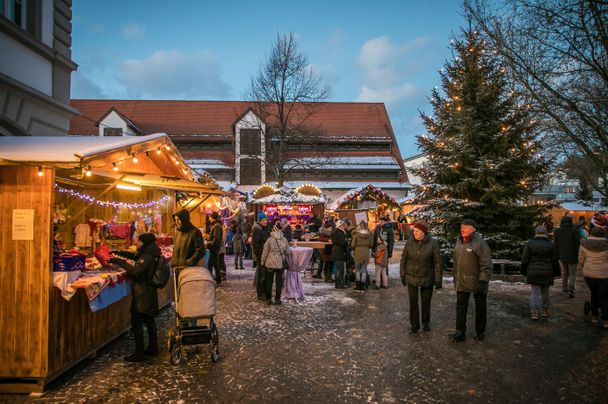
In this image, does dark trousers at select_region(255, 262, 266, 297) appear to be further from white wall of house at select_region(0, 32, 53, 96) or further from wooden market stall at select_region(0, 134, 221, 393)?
white wall of house at select_region(0, 32, 53, 96)

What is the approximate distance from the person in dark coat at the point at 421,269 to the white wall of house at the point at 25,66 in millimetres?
9079

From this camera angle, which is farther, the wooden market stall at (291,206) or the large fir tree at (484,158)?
the wooden market stall at (291,206)

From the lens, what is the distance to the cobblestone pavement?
188 inches

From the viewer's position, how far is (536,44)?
1178cm

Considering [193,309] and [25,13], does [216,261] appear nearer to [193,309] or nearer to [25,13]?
[193,309]

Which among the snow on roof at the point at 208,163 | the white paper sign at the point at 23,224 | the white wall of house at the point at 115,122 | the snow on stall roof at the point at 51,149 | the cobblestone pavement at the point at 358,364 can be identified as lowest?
the cobblestone pavement at the point at 358,364

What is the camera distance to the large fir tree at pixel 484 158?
14344mm

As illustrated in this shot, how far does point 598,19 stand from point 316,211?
52.5 ft

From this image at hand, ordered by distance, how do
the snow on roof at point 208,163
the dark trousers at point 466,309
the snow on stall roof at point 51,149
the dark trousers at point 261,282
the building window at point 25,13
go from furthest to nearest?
the snow on roof at point 208,163 → the dark trousers at point 261,282 → the building window at point 25,13 → the dark trousers at point 466,309 → the snow on stall roof at point 51,149

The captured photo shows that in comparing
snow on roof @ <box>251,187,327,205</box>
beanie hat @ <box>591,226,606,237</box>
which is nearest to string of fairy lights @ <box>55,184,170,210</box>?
beanie hat @ <box>591,226,606,237</box>

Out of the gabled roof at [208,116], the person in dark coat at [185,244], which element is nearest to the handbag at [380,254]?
the person in dark coat at [185,244]

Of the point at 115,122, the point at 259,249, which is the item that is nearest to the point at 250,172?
the point at 115,122

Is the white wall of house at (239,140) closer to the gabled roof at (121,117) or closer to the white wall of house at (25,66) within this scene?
the gabled roof at (121,117)

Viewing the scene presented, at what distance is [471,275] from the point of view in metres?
6.71
